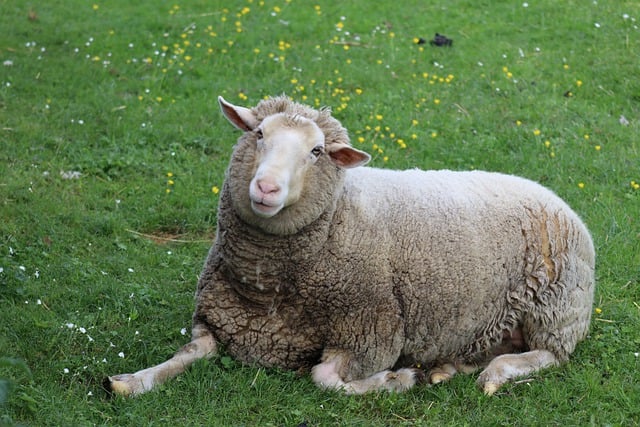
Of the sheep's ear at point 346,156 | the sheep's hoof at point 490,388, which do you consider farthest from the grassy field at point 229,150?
the sheep's ear at point 346,156

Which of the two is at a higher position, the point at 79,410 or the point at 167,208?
the point at 79,410

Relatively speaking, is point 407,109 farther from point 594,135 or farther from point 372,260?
point 372,260

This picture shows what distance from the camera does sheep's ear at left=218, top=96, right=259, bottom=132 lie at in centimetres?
570

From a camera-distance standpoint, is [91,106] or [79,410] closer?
[79,410]

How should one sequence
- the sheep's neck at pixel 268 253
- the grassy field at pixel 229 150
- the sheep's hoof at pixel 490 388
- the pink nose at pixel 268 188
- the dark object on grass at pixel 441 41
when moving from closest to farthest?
the pink nose at pixel 268 188
the grassy field at pixel 229 150
the sheep's neck at pixel 268 253
the sheep's hoof at pixel 490 388
the dark object on grass at pixel 441 41

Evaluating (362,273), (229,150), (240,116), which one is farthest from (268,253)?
(229,150)

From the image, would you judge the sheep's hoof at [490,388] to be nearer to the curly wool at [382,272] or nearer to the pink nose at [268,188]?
the curly wool at [382,272]

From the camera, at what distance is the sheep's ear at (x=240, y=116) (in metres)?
5.70

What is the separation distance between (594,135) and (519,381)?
454 cm

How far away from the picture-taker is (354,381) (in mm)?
5699

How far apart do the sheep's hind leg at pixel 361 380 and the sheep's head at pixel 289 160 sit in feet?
2.79

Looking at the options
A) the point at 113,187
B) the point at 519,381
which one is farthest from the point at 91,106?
the point at 519,381

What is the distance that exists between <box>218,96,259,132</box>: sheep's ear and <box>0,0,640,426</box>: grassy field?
1.39 m

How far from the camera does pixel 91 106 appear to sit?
9.98 m
